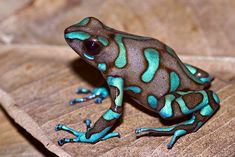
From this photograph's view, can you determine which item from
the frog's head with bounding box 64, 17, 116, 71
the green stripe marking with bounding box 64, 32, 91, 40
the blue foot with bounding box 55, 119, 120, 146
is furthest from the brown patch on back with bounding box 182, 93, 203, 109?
the green stripe marking with bounding box 64, 32, 91, 40

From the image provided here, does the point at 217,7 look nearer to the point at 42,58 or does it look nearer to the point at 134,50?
the point at 134,50

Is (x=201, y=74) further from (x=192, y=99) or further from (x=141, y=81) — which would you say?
(x=141, y=81)

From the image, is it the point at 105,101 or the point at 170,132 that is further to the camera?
the point at 105,101

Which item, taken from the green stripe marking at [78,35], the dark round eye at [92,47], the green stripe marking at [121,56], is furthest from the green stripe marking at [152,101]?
the green stripe marking at [78,35]

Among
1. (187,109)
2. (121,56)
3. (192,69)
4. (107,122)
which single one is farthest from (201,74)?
(107,122)

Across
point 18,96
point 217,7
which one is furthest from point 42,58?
point 217,7

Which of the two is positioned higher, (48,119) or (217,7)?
(217,7)
